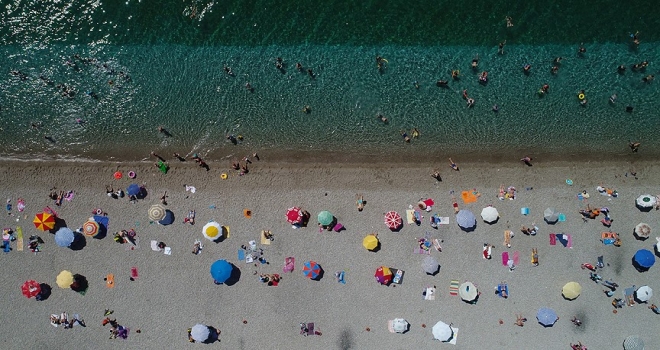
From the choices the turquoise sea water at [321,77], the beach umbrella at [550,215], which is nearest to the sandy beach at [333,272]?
the beach umbrella at [550,215]

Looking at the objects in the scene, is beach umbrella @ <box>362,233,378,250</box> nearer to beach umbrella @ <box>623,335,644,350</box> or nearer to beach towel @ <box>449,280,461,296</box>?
beach towel @ <box>449,280,461,296</box>

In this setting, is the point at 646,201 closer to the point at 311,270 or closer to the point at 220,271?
the point at 311,270

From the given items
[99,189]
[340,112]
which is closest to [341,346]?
[340,112]

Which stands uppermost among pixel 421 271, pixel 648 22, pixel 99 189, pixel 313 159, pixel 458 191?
pixel 648 22

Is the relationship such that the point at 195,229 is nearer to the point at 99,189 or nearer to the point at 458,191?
the point at 99,189

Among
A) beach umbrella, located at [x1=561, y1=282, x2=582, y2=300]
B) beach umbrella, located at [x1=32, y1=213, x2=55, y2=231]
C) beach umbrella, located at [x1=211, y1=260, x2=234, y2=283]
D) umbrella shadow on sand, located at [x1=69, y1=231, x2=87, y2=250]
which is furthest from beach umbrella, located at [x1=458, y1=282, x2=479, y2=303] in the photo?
beach umbrella, located at [x1=32, y1=213, x2=55, y2=231]

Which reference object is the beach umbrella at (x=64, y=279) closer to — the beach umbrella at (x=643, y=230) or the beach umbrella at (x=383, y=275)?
the beach umbrella at (x=383, y=275)

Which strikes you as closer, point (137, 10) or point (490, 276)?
point (490, 276)
